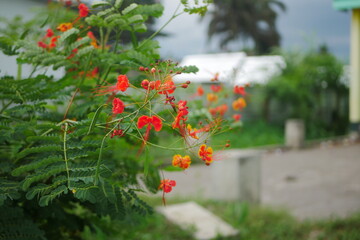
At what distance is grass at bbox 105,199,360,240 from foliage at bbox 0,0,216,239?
2420 mm

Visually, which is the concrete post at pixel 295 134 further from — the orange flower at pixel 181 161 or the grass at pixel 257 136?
the orange flower at pixel 181 161

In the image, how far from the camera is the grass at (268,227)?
4.18m

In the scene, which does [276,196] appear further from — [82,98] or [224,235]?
[82,98]

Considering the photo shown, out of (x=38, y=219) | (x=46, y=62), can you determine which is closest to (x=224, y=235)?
(x=38, y=219)

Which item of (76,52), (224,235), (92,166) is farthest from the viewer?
(224,235)

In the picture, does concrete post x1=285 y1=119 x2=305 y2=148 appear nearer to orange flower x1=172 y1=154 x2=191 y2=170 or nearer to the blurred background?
the blurred background

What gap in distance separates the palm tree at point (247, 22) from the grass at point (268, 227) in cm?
3844

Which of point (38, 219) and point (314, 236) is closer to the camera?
point (38, 219)

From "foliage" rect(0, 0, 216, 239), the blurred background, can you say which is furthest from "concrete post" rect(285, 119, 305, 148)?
"foliage" rect(0, 0, 216, 239)

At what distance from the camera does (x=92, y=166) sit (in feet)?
4.05

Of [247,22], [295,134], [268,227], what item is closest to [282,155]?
[295,134]

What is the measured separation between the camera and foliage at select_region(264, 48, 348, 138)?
46.7 feet

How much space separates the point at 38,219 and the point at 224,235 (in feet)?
8.53

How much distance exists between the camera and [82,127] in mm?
1242
